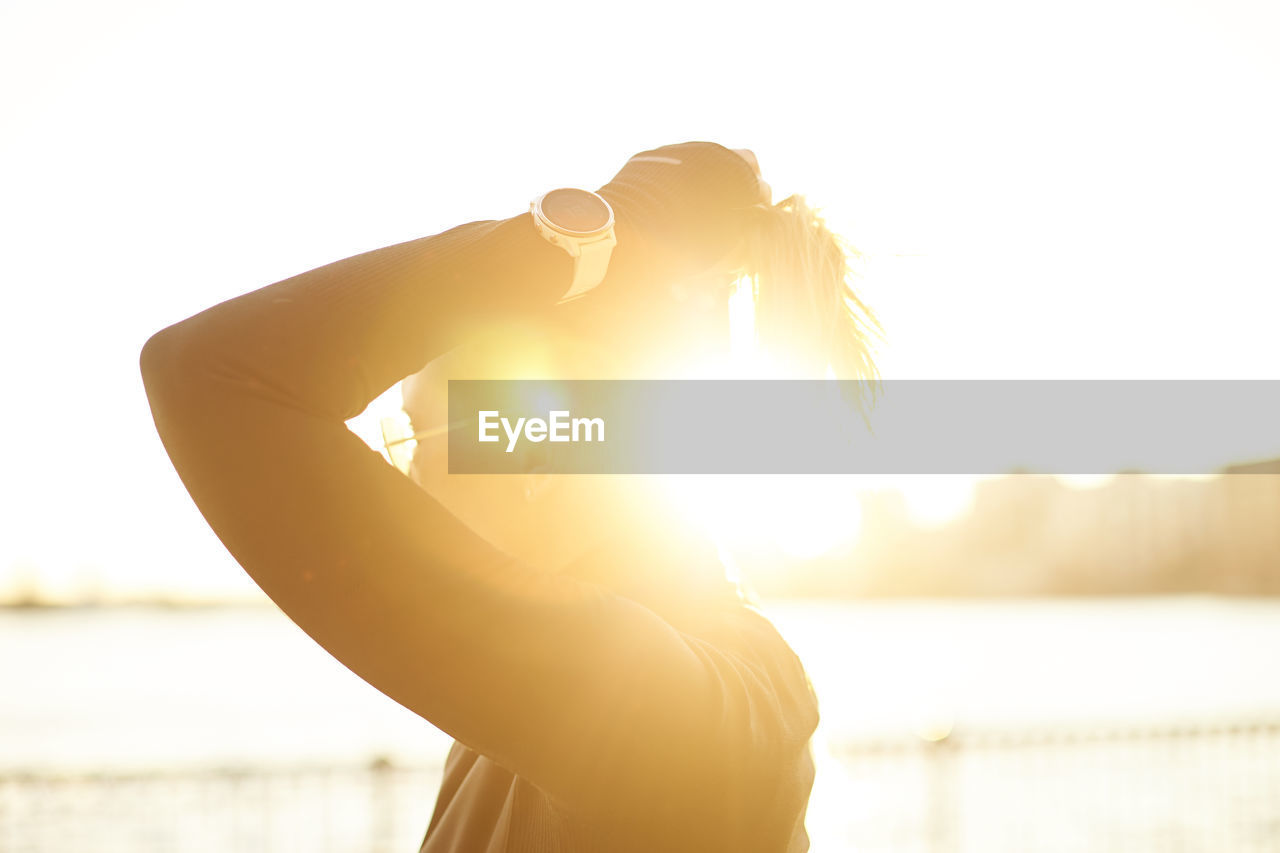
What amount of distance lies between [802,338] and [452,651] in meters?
0.79

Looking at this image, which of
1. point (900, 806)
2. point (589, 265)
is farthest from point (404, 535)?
point (900, 806)

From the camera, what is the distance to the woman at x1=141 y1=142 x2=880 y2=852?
0.84 metres

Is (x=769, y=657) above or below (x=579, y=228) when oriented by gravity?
below

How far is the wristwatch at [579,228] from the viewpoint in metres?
0.98

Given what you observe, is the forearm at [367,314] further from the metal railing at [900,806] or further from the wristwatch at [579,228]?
the metal railing at [900,806]

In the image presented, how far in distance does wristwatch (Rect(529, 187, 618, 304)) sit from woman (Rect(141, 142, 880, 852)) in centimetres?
2

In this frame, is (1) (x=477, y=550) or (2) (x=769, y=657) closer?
(1) (x=477, y=550)

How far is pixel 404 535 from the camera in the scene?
2.86ft

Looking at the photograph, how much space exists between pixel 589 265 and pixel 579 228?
4 cm

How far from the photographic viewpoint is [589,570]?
1.44 meters

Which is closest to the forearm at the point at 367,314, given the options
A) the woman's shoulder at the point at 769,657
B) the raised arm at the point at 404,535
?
the raised arm at the point at 404,535

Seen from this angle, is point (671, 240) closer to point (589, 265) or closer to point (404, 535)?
point (589, 265)

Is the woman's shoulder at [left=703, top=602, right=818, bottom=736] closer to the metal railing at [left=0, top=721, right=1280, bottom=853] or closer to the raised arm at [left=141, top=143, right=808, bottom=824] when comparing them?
the raised arm at [left=141, top=143, right=808, bottom=824]

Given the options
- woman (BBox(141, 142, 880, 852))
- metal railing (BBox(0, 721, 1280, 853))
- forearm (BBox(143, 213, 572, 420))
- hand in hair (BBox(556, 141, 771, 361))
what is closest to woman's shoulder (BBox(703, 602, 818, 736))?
woman (BBox(141, 142, 880, 852))
